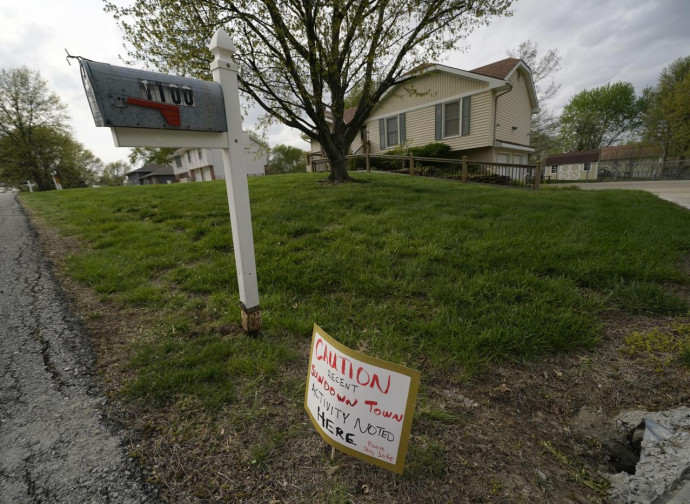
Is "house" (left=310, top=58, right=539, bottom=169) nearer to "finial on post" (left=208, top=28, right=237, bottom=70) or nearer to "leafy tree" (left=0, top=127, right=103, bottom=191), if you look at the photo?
"finial on post" (left=208, top=28, right=237, bottom=70)

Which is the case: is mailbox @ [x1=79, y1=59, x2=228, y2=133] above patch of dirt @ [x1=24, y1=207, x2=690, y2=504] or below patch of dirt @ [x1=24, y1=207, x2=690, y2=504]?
above

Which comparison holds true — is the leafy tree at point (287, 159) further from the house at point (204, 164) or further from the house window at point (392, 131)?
the house window at point (392, 131)

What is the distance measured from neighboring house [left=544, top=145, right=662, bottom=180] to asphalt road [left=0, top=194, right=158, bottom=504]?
3144 centimetres

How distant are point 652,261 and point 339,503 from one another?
11.8 feet

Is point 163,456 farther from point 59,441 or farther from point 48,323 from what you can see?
point 48,323

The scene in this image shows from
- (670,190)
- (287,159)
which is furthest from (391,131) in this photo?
(287,159)

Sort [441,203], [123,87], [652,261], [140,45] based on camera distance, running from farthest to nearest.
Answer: [140,45]
[441,203]
[652,261]
[123,87]

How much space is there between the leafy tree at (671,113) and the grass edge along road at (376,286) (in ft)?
99.6

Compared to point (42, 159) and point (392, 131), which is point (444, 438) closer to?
point (392, 131)

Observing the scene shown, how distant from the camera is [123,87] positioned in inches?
56.8

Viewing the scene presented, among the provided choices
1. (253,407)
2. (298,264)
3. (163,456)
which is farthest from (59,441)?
(298,264)

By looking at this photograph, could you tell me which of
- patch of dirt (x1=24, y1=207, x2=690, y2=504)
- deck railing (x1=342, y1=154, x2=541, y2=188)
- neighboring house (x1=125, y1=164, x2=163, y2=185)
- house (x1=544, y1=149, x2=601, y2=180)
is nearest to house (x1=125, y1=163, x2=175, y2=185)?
neighboring house (x1=125, y1=164, x2=163, y2=185)

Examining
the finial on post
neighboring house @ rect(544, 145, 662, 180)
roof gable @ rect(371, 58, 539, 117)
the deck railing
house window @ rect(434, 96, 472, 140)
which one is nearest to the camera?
the finial on post

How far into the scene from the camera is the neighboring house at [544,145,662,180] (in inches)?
1041
